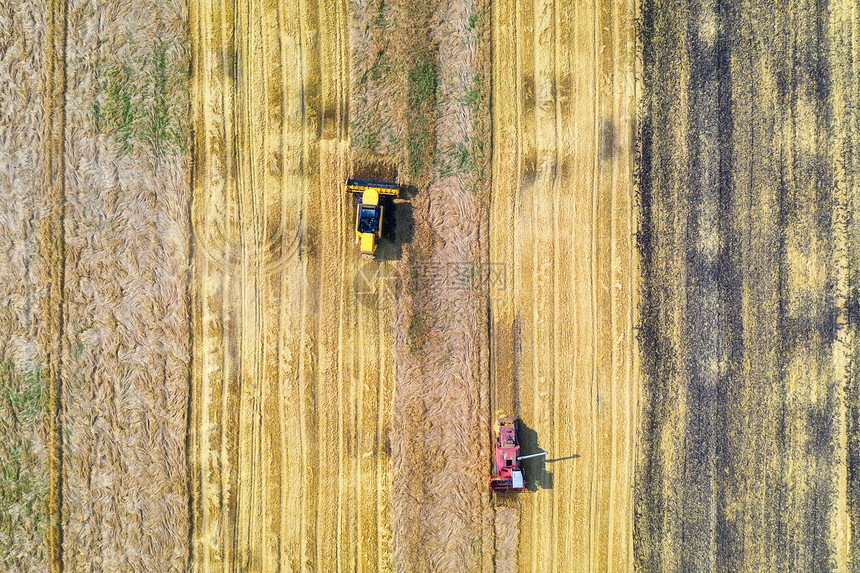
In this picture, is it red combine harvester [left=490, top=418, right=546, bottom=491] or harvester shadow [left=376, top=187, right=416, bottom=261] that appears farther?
harvester shadow [left=376, top=187, right=416, bottom=261]

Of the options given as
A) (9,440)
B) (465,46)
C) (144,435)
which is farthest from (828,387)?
(9,440)

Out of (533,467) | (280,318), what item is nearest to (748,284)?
(533,467)

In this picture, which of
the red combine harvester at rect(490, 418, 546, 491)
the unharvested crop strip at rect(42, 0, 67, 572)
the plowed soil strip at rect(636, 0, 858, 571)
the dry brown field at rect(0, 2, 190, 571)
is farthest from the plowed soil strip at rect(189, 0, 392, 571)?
the plowed soil strip at rect(636, 0, 858, 571)

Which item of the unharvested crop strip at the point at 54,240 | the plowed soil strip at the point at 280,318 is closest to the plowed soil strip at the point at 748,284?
the plowed soil strip at the point at 280,318

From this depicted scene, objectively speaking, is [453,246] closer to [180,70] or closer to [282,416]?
[282,416]

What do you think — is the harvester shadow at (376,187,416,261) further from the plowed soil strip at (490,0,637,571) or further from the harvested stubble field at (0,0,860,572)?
the plowed soil strip at (490,0,637,571)
